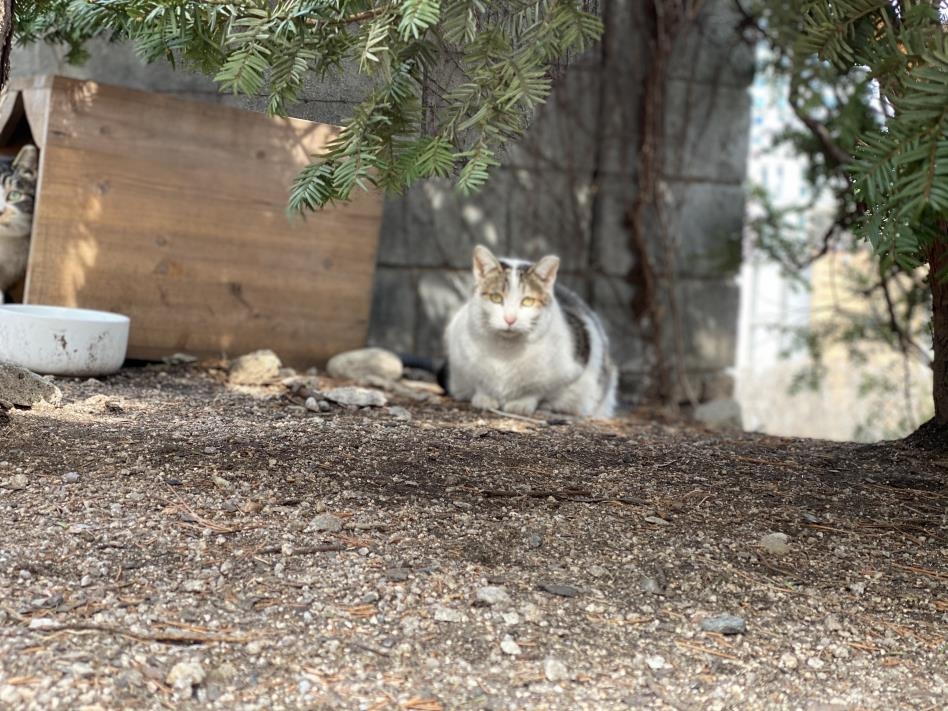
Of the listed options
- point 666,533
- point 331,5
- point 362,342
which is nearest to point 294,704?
point 666,533

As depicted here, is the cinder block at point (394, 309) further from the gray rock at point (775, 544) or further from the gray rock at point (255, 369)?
the gray rock at point (775, 544)

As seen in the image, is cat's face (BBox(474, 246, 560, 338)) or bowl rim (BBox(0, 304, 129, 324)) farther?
cat's face (BBox(474, 246, 560, 338))

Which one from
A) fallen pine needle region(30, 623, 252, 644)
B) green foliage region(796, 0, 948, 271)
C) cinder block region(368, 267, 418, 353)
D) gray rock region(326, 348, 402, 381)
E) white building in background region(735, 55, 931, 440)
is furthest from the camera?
white building in background region(735, 55, 931, 440)

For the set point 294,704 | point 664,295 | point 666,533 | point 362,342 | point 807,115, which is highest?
point 807,115

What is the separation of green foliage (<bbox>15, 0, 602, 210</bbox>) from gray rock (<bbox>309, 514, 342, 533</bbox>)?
1.98 feet

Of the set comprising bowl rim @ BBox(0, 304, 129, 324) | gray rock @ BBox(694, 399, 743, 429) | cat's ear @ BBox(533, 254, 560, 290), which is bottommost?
gray rock @ BBox(694, 399, 743, 429)

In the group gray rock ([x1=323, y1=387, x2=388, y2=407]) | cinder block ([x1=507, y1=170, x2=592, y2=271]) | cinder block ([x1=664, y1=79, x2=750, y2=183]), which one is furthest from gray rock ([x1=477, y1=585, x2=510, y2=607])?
cinder block ([x1=664, y1=79, x2=750, y2=183])

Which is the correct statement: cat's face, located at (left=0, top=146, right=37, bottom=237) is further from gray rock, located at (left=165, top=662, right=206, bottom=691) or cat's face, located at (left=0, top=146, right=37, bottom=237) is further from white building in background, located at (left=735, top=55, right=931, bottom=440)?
white building in background, located at (left=735, top=55, right=931, bottom=440)

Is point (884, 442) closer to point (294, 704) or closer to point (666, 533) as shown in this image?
point (666, 533)

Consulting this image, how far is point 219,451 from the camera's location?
7.99ft

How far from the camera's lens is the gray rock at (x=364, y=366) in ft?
13.9

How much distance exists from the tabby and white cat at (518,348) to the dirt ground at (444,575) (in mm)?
1134

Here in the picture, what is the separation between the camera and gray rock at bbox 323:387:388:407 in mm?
3398

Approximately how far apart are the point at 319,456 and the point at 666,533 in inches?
32.6
